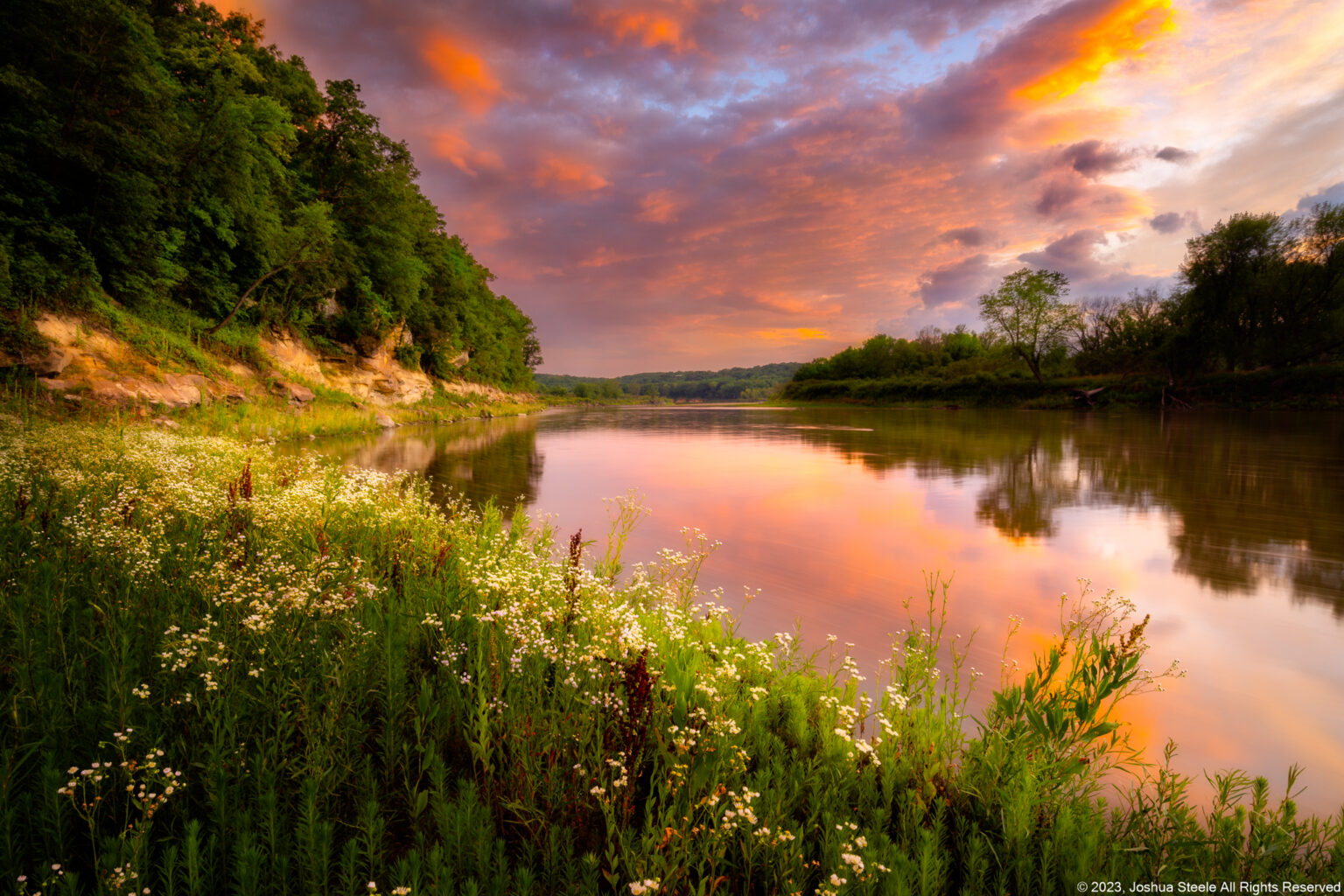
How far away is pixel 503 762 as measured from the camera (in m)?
2.93

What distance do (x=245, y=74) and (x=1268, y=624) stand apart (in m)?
43.6

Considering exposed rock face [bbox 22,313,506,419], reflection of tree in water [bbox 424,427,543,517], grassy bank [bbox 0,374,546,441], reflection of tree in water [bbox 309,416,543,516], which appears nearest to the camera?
reflection of tree in water [bbox 424,427,543,517]

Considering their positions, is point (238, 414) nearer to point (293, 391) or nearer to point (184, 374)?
point (184, 374)

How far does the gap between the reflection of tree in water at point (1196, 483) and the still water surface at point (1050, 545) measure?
2.4 inches

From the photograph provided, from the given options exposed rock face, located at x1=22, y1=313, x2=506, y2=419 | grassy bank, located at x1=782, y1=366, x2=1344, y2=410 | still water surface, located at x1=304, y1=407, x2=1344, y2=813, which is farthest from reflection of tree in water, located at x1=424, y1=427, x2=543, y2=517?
grassy bank, located at x1=782, y1=366, x2=1344, y2=410

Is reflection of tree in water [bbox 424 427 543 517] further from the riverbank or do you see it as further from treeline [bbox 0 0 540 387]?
treeline [bbox 0 0 540 387]

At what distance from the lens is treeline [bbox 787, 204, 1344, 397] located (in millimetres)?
44375

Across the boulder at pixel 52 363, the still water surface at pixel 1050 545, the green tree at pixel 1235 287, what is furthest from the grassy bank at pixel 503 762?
the green tree at pixel 1235 287

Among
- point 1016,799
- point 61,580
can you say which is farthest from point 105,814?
point 1016,799

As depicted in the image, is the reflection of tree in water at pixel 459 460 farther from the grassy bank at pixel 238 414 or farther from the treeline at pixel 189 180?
the treeline at pixel 189 180

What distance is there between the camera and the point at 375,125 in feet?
121

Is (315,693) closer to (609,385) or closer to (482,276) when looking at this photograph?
(482,276)

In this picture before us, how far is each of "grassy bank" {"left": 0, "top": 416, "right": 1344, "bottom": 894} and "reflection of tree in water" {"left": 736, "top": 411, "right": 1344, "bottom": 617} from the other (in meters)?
5.37

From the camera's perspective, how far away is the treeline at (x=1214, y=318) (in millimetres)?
44375
